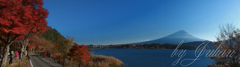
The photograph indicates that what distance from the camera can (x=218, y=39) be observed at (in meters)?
11.6

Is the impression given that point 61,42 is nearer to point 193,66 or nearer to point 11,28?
point 11,28

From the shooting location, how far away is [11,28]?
1013cm

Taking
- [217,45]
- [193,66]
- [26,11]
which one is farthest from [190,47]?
[26,11]

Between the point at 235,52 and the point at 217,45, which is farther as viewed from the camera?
the point at 217,45

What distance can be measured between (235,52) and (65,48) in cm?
2143

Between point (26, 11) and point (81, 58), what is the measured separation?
9.11 meters

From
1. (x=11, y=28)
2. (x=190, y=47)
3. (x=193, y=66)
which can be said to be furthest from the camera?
(x=190, y=47)

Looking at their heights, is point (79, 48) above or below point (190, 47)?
above

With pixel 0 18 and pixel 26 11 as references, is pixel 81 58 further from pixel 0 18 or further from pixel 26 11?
pixel 0 18

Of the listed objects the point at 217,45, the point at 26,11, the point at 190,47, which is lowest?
the point at 190,47

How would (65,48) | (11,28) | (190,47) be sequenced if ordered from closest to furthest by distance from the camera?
(11,28), (65,48), (190,47)

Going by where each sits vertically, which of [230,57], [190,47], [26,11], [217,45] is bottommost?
[190,47]

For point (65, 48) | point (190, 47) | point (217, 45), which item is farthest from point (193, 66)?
point (190, 47)

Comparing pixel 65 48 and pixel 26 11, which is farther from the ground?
pixel 26 11
